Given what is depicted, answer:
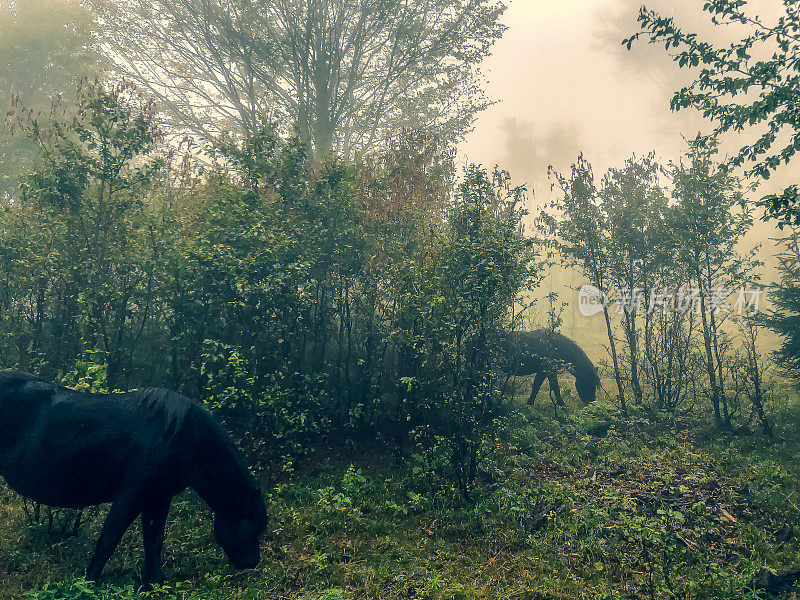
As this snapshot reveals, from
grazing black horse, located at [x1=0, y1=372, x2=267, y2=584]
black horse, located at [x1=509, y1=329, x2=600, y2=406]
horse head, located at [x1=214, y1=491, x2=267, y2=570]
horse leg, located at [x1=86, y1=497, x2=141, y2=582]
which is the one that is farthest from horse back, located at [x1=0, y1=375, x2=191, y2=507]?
black horse, located at [x1=509, y1=329, x2=600, y2=406]

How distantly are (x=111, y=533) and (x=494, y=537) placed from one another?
4563mm

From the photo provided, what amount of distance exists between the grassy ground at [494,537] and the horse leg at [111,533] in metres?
0.31

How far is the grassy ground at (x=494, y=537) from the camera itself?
5016 millimetres

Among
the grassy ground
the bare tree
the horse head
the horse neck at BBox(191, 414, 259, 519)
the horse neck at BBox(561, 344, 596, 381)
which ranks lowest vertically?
the grassy ground

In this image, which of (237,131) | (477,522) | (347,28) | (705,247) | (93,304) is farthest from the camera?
(237,131)

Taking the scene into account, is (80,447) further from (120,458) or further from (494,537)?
(494,537)

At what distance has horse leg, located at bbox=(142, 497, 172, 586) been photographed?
4.81 meters

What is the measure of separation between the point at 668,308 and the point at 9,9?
29063 mm

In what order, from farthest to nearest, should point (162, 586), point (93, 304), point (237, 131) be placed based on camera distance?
point (237, 131), point (93, 304), point (162, 586)

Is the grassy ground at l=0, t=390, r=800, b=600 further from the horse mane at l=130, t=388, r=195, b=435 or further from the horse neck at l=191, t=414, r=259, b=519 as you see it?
the horse mane at l=130, t=388, r=195, b=435

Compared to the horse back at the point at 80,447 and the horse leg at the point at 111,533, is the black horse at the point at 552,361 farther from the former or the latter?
the horse leg at the point at 111,533

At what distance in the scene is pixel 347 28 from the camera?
1527 cm

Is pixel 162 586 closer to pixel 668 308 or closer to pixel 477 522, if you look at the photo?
pixel 477 522

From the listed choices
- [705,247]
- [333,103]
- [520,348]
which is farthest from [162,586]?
[333,103]
